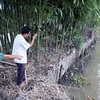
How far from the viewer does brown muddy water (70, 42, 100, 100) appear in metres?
4.32

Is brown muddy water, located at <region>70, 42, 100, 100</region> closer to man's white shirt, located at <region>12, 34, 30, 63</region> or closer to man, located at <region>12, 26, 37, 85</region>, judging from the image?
man, located at <region>12, 26, 37, 85</region>

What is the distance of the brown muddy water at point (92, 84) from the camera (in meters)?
4.32

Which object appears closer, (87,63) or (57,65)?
(57,65)

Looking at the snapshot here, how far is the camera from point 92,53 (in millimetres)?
7047

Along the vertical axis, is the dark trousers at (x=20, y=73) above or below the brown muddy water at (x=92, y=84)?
above

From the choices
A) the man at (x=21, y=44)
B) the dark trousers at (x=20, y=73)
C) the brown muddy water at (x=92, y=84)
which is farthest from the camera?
the brown muddy water at (x=92, y=84)

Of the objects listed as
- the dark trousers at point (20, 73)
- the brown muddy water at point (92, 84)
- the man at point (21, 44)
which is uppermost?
the man at point (21, 44)

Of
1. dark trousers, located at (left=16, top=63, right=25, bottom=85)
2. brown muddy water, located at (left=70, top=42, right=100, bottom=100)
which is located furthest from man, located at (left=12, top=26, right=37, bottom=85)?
brown muddy water, located at (left=70, top=42, right=100, bottom=100)

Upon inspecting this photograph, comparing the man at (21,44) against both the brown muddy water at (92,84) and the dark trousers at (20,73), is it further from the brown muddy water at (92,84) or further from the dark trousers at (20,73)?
the brown muddy water at (92,84)

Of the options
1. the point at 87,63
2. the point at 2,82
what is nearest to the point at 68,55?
the point at 87,63

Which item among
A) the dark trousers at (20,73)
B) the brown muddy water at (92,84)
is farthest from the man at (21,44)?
the brown muddy water at (92,84)

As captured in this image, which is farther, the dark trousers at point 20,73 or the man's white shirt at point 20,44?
the dark trousers at point 20,73

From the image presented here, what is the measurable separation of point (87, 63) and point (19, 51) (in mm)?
3705

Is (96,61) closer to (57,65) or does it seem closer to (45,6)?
(57,65)
